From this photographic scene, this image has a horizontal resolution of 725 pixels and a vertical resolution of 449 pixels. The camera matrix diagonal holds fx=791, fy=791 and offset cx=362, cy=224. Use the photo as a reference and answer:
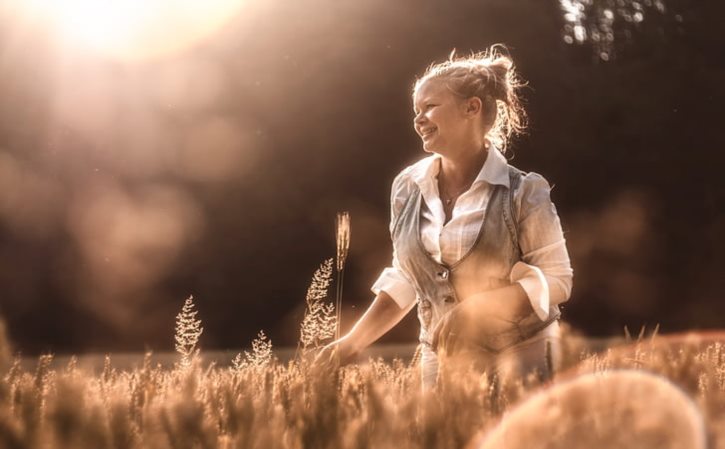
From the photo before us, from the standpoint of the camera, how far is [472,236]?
2.78 m

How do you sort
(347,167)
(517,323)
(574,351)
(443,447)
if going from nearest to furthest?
(443,447) → (574,351) → (517,323) → (347,167)

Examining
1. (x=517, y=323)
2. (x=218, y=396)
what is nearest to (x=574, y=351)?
(x=218, y=396)

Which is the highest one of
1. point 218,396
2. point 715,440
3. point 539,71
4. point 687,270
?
point 539,71

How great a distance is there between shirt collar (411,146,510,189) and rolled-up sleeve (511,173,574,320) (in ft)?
0.30

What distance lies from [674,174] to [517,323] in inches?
313

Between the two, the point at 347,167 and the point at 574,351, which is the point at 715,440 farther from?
the point at 347,167

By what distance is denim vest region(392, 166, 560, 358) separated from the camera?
2.73m

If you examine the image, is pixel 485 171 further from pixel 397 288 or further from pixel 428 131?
pixel 397 288

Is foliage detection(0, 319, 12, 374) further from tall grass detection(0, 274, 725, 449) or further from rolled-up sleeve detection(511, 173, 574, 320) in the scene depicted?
rolled-up sleeve detection(511, 173, 574, 320)

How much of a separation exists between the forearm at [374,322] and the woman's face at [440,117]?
1.93ft

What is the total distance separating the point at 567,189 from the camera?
9703mm

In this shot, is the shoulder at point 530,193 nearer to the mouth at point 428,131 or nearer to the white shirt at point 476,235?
the white shirt at point 476,235

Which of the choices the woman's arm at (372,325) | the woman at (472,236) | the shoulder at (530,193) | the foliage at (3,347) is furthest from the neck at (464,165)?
the foliage at (3,347)

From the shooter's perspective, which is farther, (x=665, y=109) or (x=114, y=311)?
(x=665, y=109)
